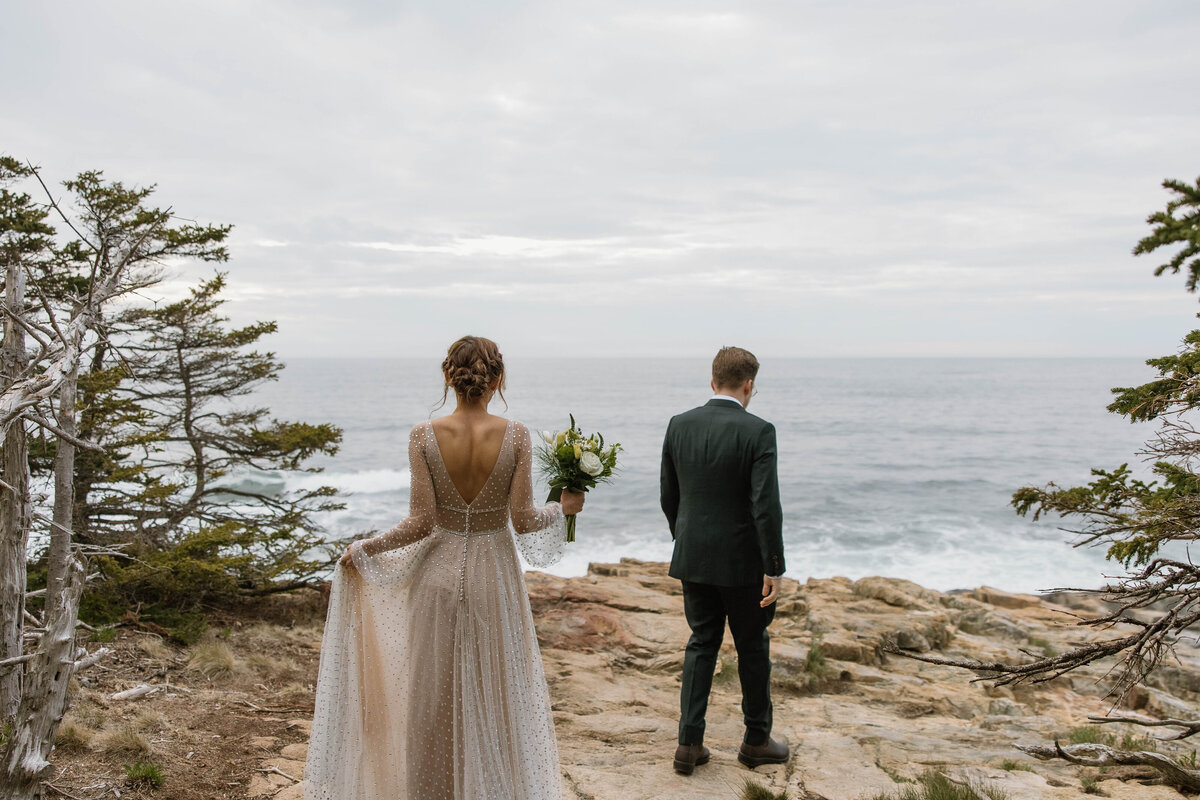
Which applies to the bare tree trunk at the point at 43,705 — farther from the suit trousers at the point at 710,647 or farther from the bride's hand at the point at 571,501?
the suit trousers at the point at 710,647

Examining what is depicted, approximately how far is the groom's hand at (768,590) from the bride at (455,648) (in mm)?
1353

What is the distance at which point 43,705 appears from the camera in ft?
12.5

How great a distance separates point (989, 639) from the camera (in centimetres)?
1027

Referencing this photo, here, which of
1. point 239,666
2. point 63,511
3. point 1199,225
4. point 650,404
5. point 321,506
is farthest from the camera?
point 650,404

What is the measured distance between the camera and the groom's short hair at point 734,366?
471 cm

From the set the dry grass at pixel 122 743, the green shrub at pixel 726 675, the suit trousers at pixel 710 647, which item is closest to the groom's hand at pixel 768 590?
the suit trousers at pixel 710 647

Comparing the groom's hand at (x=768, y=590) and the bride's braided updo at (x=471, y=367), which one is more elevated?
the bride's braided updo at (x=471, y=367)

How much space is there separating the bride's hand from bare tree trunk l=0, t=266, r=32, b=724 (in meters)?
2.80

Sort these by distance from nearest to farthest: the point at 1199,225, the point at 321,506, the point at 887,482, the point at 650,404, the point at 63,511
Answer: the point at 1199,225 < the point at 63,511 < the point at 321,506 < the point at 887,482 < the point at 650,404

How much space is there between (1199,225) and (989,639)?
7393 mm

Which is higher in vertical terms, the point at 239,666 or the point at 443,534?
the point at 443,534

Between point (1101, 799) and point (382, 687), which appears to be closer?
point (382, 687)

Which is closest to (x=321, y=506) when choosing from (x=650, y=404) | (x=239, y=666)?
(x=239, y=666)

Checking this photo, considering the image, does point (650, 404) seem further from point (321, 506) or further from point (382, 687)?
point (382, 687)
